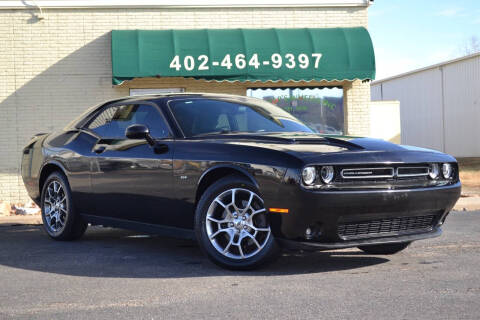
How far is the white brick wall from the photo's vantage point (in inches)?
556

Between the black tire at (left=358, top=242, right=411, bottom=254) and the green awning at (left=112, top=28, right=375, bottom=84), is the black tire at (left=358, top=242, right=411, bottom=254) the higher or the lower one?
the lower one

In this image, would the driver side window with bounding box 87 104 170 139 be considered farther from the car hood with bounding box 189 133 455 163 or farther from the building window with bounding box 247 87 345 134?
the building window with bounding box 247 87 345 134

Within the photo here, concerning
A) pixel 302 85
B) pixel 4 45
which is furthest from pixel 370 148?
pixel 4 45

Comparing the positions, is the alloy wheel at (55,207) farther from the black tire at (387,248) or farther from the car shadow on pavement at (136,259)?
the black tire at (387,248)

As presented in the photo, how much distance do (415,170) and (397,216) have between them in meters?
0.44

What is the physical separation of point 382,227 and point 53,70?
10482 mm

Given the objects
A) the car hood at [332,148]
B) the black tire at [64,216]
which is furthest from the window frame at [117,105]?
the black tire at [64,216]

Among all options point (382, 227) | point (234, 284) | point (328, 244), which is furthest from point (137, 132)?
point (382, 227)

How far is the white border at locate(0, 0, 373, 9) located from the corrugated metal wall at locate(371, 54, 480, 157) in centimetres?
1564

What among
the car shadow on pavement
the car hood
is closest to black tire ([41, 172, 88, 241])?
the car shadow on pavement

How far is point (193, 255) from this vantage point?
6281 mm

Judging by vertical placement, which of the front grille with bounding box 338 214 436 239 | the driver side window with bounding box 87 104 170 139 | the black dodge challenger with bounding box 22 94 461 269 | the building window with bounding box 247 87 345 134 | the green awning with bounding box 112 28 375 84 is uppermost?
the green awning with bounding box 112 28 375 84

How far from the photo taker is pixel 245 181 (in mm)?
5238

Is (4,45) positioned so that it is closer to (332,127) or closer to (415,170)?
(332,127)
